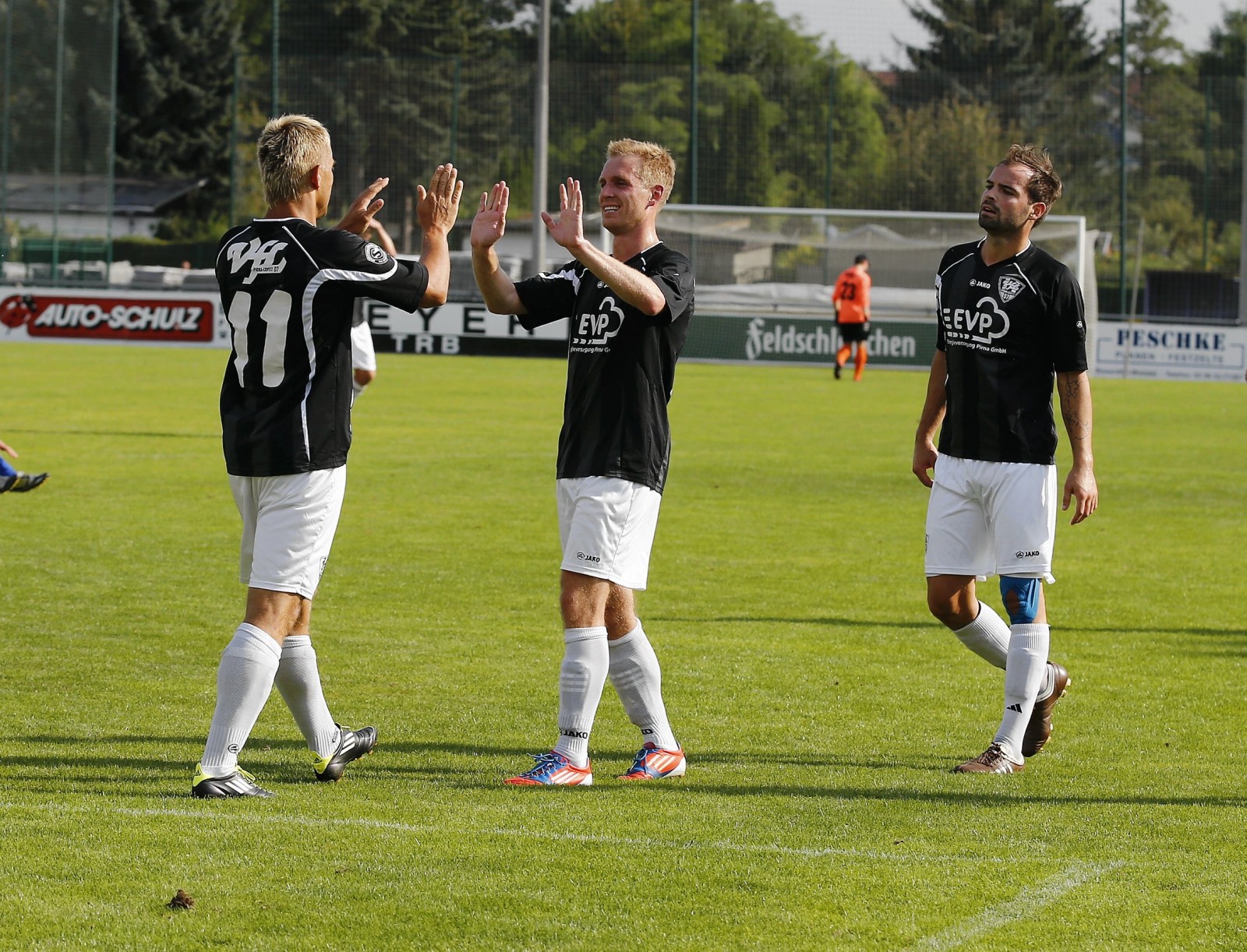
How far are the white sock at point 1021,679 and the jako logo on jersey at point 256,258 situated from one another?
108 inches

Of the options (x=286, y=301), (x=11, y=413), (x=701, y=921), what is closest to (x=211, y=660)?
(x=286, y=301)

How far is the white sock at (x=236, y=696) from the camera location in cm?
518

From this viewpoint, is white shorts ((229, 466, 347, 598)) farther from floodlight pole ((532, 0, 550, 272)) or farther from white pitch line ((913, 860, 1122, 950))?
floodlight pole ((532, 0, 550, 272))

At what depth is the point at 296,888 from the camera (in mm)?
4344

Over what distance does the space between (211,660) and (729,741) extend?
2.52 meters

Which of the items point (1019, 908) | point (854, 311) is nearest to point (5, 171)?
point (854, 311)

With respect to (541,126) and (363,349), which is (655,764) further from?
(541,126)

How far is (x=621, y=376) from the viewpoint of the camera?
5535 mm

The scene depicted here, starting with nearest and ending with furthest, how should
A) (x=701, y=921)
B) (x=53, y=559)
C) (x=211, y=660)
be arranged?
(x=701, y=921), (x=211, y=660), (x=53, y=559)

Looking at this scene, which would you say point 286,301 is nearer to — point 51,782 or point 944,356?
point 51,782

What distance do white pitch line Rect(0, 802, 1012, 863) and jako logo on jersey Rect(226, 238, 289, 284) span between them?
157 cm

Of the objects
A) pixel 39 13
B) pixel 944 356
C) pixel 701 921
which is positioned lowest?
pixel 701 921

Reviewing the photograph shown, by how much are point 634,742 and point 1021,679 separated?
137cm

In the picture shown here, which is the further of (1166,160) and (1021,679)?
(1166,160)
